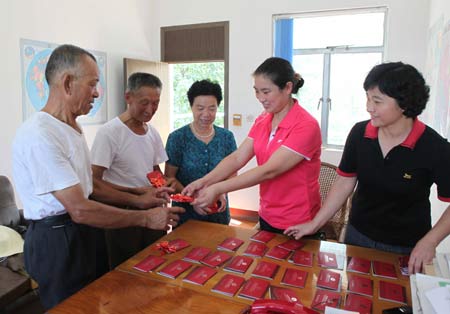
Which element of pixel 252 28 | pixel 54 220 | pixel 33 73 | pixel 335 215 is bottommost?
pixel 335 215

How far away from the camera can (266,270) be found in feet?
4.15

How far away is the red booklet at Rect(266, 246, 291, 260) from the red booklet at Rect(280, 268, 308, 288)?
0.11m

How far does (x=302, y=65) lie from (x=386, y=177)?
3.27 meters

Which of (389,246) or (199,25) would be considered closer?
(389,246)

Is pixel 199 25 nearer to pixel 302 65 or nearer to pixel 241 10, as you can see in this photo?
pixel 241 10

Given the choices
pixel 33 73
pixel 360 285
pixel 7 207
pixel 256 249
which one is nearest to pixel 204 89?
pixel 256 249

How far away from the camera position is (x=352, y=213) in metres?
1.65

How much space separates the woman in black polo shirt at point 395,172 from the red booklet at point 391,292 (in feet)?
0.40

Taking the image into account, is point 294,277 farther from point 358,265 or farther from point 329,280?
point 358,265

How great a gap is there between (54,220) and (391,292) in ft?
3.86

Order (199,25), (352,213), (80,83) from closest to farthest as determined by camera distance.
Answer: (80,83) → (352,213) → (199,25)

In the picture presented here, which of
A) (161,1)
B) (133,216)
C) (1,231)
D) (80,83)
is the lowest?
A: (1,231)

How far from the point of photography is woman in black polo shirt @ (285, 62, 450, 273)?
134cm

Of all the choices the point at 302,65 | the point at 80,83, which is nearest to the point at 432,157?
the point at 80,83
